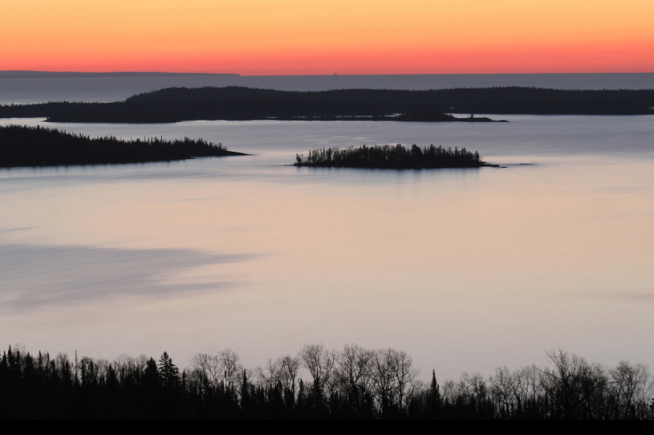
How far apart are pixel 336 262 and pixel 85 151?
204 feet

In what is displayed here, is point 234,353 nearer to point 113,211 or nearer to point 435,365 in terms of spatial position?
point 435,365

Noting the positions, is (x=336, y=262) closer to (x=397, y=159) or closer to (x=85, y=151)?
(x=397, y=159)

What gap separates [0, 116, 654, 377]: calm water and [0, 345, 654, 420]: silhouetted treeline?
1583mm

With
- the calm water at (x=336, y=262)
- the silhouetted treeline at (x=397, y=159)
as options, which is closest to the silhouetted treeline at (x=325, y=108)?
the silhouetted treeline at (x=397, y=159)

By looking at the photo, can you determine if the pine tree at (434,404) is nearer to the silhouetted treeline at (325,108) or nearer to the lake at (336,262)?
the lake at (336,262)

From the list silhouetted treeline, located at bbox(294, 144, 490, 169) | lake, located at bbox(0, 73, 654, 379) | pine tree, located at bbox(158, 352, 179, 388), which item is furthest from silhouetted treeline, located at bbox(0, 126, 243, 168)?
pine tree, located at bbox(158, 352, 179, 388)

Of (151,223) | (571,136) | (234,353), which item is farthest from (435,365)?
(571,136)

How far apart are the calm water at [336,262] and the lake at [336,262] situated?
13 centimetres

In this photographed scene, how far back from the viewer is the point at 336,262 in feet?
128

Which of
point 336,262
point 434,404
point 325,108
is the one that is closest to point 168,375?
point 434,404

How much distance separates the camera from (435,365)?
23.8 metres

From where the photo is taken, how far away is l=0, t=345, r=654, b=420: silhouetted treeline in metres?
18.2

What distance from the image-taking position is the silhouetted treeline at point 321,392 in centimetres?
1825

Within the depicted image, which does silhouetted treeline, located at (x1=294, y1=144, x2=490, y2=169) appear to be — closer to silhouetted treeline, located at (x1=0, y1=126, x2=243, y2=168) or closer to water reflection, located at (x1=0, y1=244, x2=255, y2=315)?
silhouetted treeline, located at (x1=0, y1=126, x2=243, y2=168)
